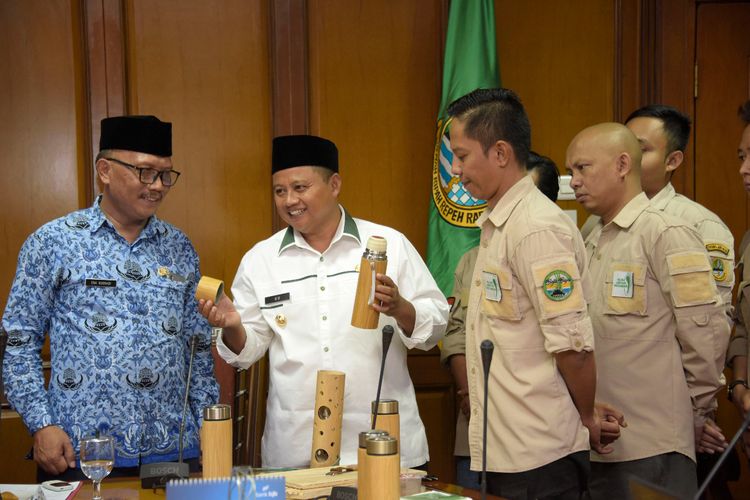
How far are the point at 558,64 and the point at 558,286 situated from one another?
83.3 inches

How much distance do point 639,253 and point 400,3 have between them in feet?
5.76

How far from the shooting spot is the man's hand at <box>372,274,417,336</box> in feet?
8.13

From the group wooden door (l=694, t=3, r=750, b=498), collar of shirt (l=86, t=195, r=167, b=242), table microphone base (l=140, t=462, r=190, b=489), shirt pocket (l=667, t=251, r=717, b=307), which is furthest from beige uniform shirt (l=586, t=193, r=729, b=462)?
wooden door (l=694, t=3, r=750, b=498)

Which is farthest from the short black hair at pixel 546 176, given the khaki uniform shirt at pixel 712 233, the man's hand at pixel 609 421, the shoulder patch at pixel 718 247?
the man's hand at pixel 609 421

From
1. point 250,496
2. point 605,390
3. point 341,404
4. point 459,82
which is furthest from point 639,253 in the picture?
point 250,496

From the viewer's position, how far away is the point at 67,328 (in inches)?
108

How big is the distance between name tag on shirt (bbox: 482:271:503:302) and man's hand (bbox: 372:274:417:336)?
258mm

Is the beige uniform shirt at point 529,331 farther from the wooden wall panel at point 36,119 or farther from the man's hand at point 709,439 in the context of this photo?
the wooden wall panel at point 36,119

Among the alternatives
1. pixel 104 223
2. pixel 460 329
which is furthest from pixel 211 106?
pixel 460 329

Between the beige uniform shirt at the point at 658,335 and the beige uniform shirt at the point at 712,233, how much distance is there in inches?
13.7

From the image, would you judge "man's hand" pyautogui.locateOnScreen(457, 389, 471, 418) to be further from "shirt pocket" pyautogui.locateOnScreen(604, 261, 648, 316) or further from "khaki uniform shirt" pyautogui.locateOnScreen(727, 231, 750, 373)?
"khaki uniform shirt" pyautogui.locateOnScreen(727, 231, 750, 373)

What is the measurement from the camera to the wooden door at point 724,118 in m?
4.18

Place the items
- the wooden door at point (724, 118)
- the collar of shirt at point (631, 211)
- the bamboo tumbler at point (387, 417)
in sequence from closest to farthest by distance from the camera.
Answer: the bamboo tumbler at point (387, 417) < the collar of shirt at point (631, 211) < the wooden door at point (724, 118)

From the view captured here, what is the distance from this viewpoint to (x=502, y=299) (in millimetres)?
2363
